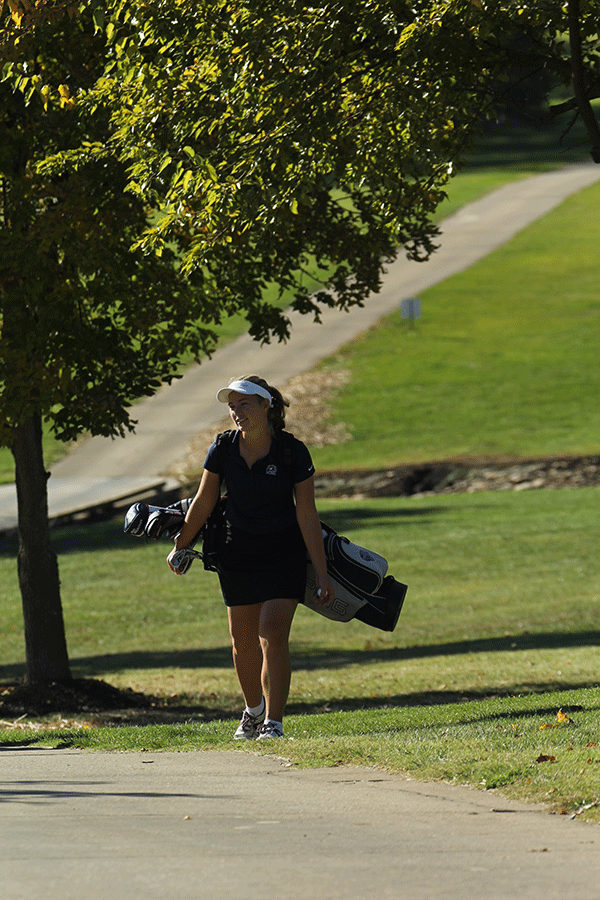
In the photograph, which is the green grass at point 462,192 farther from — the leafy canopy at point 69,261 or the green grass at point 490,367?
the leafy canopy at point 69,261

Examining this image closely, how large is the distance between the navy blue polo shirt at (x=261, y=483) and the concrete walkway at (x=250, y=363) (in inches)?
429

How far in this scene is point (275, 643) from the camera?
695cm

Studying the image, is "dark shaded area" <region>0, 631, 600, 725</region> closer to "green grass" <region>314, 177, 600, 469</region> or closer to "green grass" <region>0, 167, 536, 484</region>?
"green grass" <region>314, 177, 600, 469</region>

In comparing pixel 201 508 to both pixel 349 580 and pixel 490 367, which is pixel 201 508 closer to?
pixel 349 580

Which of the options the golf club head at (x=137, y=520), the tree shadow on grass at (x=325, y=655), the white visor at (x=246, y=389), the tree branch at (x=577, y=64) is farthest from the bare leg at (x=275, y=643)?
the tree shadow on grass at (x=325, y=655)

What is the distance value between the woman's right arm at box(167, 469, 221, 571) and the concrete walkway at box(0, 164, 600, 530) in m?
10.8

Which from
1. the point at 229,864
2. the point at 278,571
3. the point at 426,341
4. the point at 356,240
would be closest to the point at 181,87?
the point at 356,240

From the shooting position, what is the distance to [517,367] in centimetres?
4419

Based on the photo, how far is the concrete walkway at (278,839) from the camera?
404cm

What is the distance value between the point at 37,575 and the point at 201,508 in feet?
16.1

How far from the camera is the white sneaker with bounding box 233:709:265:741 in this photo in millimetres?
7258

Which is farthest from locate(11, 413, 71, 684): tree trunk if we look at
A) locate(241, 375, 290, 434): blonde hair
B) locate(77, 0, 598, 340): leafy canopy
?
locate(241, 375, 290, 434): blonde hair

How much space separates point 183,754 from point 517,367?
Answer: 38.5 metres

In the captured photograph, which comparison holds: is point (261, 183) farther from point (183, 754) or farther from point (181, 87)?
point (183, 754)
